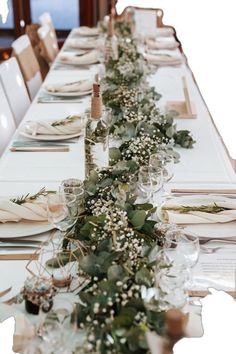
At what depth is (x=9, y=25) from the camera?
21.4 ft

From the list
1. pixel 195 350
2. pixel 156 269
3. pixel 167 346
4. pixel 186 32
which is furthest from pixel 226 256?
pixel 186 32

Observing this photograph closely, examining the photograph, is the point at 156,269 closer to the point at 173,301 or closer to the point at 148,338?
the point at 173,301

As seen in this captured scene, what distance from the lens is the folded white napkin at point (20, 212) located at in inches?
60.5

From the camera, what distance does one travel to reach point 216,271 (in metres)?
1.35

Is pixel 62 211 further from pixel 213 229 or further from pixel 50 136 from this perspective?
pixel 50 136

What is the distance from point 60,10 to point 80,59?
3115mm

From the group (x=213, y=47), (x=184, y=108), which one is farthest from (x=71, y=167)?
(x=213, y=47)

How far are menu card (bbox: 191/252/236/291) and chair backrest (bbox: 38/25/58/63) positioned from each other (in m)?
3.16

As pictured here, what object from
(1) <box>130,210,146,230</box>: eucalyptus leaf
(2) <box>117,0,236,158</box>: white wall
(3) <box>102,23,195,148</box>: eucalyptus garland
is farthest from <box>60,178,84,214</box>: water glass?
(2) <box>117,0,236,158</box>: white wall

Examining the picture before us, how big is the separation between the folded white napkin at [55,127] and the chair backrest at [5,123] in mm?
244

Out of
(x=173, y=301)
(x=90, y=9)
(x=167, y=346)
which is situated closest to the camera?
(x=167, y=346)

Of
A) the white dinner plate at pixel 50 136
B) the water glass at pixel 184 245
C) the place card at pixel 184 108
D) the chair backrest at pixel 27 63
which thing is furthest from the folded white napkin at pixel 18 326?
the chair backrest at pixel 27 63

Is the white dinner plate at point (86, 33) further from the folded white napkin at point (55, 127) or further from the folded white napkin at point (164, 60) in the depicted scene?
the folded white napkin at point (55, 127)

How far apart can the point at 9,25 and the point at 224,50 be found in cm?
320
